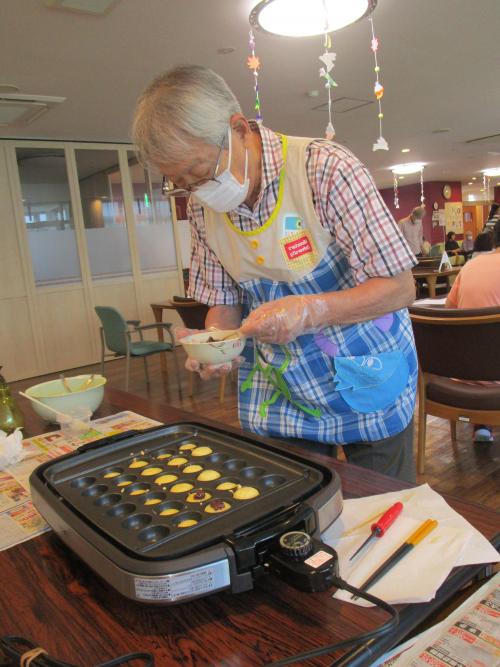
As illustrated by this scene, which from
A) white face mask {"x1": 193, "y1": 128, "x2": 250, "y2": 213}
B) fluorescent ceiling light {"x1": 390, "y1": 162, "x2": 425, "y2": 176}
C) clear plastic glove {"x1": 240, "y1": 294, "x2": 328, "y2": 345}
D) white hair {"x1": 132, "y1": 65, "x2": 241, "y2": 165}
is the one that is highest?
fluorescent ceiling light {"x1": 390, "y1": 162, "x2": 425, "y2": 176}

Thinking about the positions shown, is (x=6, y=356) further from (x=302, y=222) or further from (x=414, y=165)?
(x=414, y=165)

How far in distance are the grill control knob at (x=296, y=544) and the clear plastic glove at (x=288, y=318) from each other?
1.50ft

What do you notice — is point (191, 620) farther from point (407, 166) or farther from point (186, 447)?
point (407, 166)

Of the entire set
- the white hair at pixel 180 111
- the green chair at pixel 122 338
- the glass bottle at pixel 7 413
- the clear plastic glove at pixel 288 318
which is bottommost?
the green chair at pixel 122 338

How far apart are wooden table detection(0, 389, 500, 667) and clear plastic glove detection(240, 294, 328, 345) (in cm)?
44

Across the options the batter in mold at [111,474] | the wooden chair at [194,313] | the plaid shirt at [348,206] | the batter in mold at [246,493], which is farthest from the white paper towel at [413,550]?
the wooden chair at [194,313]

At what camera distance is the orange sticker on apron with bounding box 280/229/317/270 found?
3.41 ft

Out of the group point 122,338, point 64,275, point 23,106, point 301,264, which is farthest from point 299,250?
point 64,275

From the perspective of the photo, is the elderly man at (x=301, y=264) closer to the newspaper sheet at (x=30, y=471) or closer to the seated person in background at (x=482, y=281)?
the newspaper sheet at (x=30, y=471)

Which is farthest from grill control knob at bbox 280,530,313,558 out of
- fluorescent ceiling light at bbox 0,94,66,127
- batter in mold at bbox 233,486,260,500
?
fluorescent ceiling light at bbox 0,94,66,127

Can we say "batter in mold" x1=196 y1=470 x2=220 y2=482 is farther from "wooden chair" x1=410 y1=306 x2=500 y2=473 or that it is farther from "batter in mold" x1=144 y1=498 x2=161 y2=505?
"wooden chair" x1=410 y1=306 x2=500 y2=473

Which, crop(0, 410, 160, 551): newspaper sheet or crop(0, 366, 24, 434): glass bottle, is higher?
crop(0, 366, 24, 434): glass bottle

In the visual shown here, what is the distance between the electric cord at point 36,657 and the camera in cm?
48

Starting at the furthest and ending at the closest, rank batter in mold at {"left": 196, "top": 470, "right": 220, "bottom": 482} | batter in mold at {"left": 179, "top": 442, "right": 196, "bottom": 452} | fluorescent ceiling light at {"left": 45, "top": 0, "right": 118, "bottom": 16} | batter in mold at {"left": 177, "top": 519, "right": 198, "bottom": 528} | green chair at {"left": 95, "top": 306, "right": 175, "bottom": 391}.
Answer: green chair at {"left": 95, "top": 306, "right": 175, "bottom": 391}, fluorescent ceiling light at {"left": 45, "top": 0, "right": 118, "bottom": 16}, batter in mold at {"left": 179, "top": 442, "right": 196, "bottom": 452}, batter in mold at {"left": 196, "top": 470, "right": 220, "bottom": 482}, batter in mold at {"left": 177, "top": 519, "right": 198, "bottom": 528}
